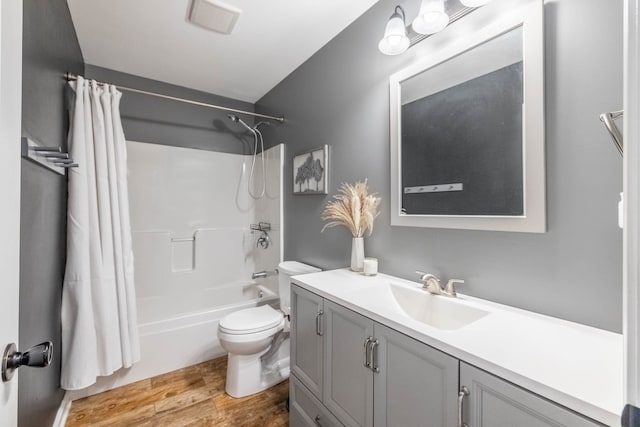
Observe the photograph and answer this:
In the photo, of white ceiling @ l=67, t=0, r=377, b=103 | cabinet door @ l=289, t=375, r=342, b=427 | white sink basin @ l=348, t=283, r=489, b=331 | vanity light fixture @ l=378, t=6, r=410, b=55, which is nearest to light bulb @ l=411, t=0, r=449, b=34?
vanity light fixture @ l=378, t=6, r=410, b=55

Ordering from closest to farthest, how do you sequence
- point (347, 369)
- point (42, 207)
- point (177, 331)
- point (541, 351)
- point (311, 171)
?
point (541, 351) → point (347, 369) → point (42, 207) → point (311, 171) → point (177, 331)

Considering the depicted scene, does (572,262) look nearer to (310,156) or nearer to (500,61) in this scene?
(500,61)

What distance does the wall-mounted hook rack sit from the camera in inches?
39.6

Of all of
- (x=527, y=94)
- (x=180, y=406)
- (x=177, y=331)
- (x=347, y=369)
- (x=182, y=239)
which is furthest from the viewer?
(x=182, y=239)

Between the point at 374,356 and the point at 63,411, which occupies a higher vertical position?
the point at 374,356

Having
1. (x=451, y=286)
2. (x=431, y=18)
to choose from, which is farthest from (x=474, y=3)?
(x=451, y=286)

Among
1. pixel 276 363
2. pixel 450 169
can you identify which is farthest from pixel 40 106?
pixel 276 363

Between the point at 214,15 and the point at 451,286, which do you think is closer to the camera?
the point at 451,286

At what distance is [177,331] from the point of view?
2.36 m

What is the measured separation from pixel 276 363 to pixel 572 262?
204 cm

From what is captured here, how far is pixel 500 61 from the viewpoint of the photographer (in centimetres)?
107

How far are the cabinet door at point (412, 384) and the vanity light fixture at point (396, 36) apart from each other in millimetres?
1277

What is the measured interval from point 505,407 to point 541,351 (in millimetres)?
187

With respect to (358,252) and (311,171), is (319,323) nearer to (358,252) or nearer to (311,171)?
(358,252)
